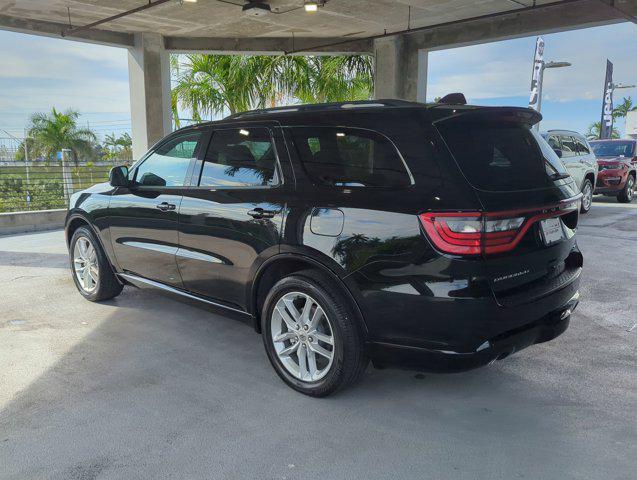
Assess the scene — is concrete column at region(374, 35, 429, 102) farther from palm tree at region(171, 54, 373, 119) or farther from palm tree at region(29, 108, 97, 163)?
palm tree at region(29, 108, 97, 163)

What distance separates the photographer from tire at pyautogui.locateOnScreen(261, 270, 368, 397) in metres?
2.99

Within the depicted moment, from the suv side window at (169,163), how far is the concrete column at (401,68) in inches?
376

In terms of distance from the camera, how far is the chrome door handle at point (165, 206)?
13.5 feet

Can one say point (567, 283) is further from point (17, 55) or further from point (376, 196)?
→ point (17, 55)

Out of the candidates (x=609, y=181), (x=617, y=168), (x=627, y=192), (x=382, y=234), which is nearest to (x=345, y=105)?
(x=382, y=234)

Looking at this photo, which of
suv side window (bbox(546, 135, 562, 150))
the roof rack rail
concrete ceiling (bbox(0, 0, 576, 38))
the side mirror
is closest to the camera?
the roof rack rail

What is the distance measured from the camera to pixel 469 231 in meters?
2.61

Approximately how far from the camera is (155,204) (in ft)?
14.0

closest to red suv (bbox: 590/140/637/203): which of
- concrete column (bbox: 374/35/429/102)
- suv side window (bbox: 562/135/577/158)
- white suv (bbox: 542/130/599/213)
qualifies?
white suv (bbox: 542/130/599/213)

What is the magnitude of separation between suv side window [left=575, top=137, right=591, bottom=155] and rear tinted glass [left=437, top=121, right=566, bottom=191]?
9371 mm

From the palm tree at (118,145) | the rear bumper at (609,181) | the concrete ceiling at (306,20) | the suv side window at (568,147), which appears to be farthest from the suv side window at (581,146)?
the palm tree at (118,145)

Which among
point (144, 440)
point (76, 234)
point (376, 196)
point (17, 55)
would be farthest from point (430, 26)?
point (17, 55)

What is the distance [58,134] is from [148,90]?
18404 mm

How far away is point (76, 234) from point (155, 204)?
1.57 metres
